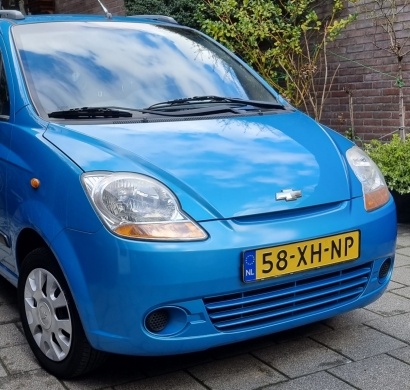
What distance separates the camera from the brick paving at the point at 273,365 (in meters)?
2.75

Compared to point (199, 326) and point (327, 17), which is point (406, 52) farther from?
point (199, 326)

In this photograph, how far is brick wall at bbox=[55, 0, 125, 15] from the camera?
32.4ft

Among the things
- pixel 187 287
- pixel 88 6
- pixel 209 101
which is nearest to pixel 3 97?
pixel 209 101

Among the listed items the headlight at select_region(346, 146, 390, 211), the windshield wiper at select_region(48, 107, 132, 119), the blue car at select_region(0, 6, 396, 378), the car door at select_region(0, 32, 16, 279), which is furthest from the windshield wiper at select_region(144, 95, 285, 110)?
the car door at select_region(0, 32, 16, 279)

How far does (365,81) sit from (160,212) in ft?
17.4

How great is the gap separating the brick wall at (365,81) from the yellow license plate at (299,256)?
4.38 m

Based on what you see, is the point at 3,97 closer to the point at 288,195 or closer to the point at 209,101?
the point at 209,101

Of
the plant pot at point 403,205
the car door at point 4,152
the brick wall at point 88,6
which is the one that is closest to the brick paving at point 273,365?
the car door at point 4,152

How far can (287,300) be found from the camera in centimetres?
267

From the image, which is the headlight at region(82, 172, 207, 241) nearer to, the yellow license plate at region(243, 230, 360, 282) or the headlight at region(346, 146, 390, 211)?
the yellow license plate at region(243, 230, 360, 282)

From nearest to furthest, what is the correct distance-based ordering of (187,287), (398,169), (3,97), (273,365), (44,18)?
(187,287), (273,365), (3,97), (44,18), (398,169)

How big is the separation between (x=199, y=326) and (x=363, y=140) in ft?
17.5

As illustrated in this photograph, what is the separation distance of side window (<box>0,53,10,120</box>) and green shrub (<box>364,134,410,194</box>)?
3.41 meters

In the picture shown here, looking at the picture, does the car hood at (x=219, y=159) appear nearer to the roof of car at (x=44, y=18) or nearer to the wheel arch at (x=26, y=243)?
the wheel arch at (x=26, y=243)
